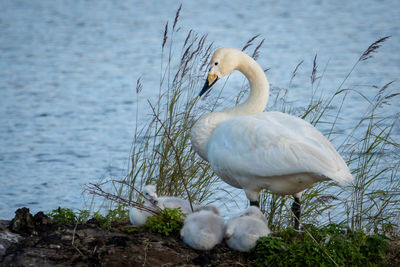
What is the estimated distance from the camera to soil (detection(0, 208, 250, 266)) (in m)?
5.54

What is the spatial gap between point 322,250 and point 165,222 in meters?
1.34

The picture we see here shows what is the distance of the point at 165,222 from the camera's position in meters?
6.11

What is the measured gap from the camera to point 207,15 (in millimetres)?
23000

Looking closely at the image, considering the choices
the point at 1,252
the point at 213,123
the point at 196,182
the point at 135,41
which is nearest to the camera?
the point at 1,252

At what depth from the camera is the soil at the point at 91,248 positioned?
218 inches

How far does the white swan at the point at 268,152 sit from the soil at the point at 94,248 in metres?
0.70

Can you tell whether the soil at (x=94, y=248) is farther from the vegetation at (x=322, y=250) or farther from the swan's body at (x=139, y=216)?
the vegetation at (x=322, y=250)

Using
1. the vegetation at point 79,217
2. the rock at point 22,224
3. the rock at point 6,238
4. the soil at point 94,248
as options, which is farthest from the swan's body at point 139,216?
the rock at point 6,238

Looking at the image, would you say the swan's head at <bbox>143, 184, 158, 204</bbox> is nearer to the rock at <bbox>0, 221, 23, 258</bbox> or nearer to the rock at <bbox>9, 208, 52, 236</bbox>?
the rock at <bbox>9, 208, 52, 236</bbox>

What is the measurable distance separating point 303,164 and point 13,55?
13.9 meters

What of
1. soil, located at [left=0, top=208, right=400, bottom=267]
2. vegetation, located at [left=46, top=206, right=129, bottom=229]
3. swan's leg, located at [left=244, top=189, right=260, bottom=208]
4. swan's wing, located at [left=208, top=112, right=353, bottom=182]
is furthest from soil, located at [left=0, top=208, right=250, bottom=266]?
swan's wing, located at [left=208, top=112, right=353, bottom=182]

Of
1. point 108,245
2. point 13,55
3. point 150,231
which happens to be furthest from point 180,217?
point 13,55

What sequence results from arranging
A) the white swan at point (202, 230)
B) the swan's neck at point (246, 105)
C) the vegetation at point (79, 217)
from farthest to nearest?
the swan's neck at point (246, 105), the vegetation at point (79, 217), the white swan at point (202, 230)

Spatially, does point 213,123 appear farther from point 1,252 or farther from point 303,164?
point 1,252
